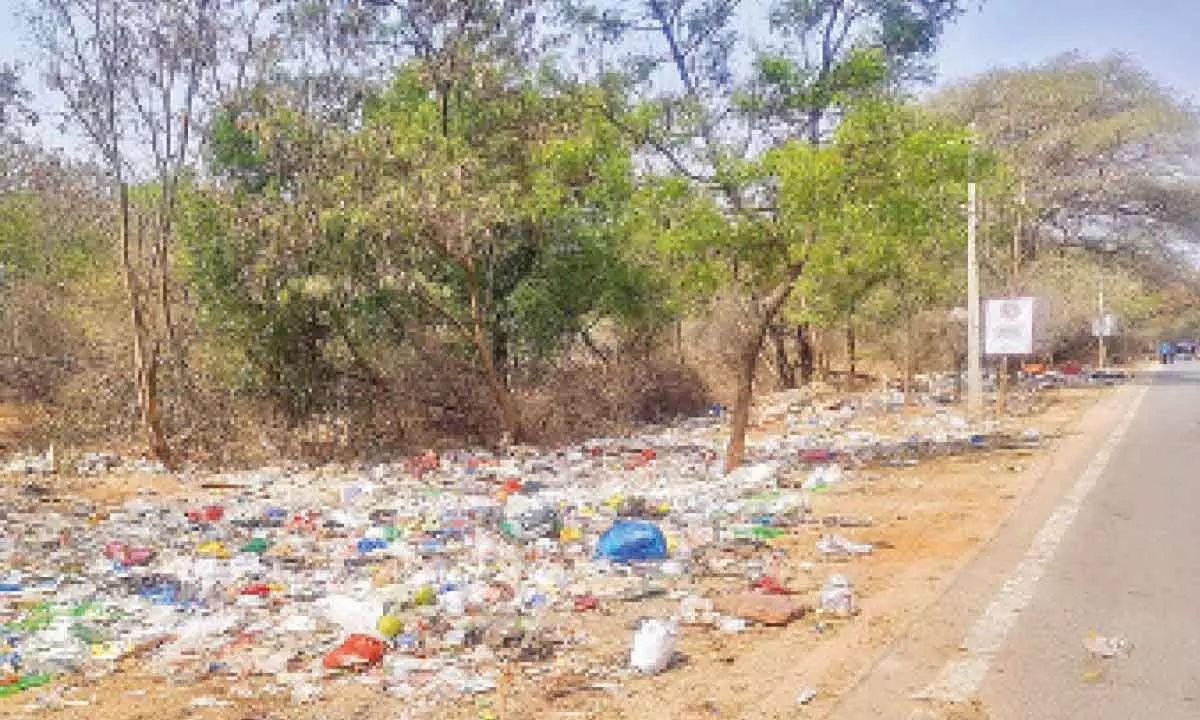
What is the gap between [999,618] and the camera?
5004 mm

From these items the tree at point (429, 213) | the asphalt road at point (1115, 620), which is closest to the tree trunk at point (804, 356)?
the tree at point (429, 213)

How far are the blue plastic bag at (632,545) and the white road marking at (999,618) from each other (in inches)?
84.0

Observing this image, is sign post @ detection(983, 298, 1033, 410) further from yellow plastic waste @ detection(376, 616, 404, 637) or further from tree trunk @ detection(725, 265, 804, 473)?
yellow plastic waste @ detection(376, 616, 404, 637)

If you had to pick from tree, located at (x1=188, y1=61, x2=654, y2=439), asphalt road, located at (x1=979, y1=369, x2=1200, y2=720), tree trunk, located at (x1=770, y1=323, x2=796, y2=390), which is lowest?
asphalt road, located at (x1=979, y1=369, x2=1200, y2=720)

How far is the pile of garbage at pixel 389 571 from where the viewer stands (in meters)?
4.81

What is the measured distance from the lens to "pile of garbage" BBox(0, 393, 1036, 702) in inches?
189

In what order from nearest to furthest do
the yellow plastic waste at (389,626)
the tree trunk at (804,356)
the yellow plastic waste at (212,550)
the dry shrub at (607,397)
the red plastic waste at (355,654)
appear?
1. the red plastic waste at (355,654)
2. the yellow plastic waste at (389,626)
3. the yellow plastic waste at (212,550)
4. the dry shrub at (607,397)
5. the tree trunk at (804,356)

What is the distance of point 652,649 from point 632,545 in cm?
227

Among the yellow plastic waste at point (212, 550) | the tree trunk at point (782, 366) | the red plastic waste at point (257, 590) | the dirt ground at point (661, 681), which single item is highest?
the tree trunk at point (782, 366)

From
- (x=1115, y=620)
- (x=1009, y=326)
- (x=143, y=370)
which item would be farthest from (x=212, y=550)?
(x=1009, y=326)

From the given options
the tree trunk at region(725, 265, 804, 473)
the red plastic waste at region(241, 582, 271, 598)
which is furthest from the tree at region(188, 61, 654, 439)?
the red plastic waste at region(241, 582, 271, 598)

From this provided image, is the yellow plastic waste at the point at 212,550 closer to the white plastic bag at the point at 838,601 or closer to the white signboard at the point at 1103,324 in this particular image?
the white plastic bag at the point at 838,601

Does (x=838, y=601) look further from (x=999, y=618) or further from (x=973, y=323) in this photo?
(x=973, y=323)

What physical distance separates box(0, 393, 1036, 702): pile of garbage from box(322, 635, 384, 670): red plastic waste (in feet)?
0.03
